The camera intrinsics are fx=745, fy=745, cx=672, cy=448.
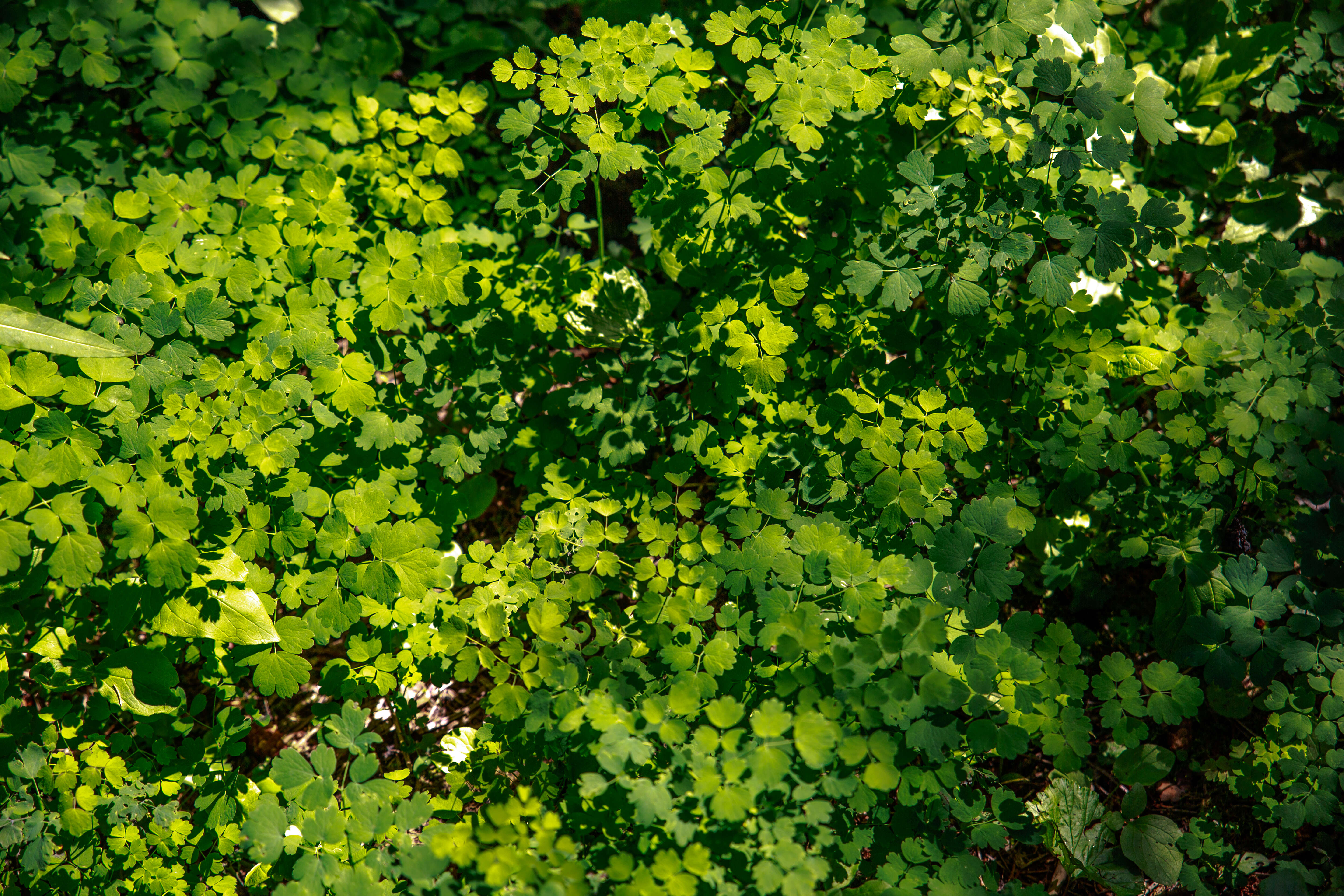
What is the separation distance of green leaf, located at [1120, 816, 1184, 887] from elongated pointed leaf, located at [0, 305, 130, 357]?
9.50 feet

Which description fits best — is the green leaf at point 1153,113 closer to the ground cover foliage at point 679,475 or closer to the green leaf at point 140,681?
the ground cover foliage at point 679,475

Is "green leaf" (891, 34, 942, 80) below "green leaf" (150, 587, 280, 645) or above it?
above

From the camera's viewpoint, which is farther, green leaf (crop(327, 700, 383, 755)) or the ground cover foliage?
green leaf (crop(327, 700, 383, 755))

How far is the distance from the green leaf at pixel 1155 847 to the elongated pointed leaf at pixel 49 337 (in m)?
2.90

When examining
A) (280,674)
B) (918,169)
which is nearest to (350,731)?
(280,674)

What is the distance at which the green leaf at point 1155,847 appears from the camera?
1944mm

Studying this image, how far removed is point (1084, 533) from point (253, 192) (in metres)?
2.68

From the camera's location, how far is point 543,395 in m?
2.30

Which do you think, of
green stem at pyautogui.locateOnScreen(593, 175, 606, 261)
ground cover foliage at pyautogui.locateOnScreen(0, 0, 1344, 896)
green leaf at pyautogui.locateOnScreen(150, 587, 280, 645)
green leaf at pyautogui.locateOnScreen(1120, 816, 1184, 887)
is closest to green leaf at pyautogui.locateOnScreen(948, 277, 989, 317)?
ground cover foliage at pyautogui.locateOnScreen(0, 0, 1344, 896)

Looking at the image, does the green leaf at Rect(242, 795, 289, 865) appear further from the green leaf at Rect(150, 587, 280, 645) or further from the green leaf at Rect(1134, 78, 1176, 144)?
the green leaf at Rect(1134, 78, 1176, 144)

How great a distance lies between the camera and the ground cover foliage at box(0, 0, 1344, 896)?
1724 mm

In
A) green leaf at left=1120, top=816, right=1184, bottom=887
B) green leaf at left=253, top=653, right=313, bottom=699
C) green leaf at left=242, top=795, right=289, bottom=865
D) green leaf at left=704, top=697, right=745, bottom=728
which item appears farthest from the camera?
green leaf at left=1120, top=816, right=1184, bottom=887

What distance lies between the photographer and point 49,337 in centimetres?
191

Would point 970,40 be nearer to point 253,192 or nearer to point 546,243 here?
point 546,243
